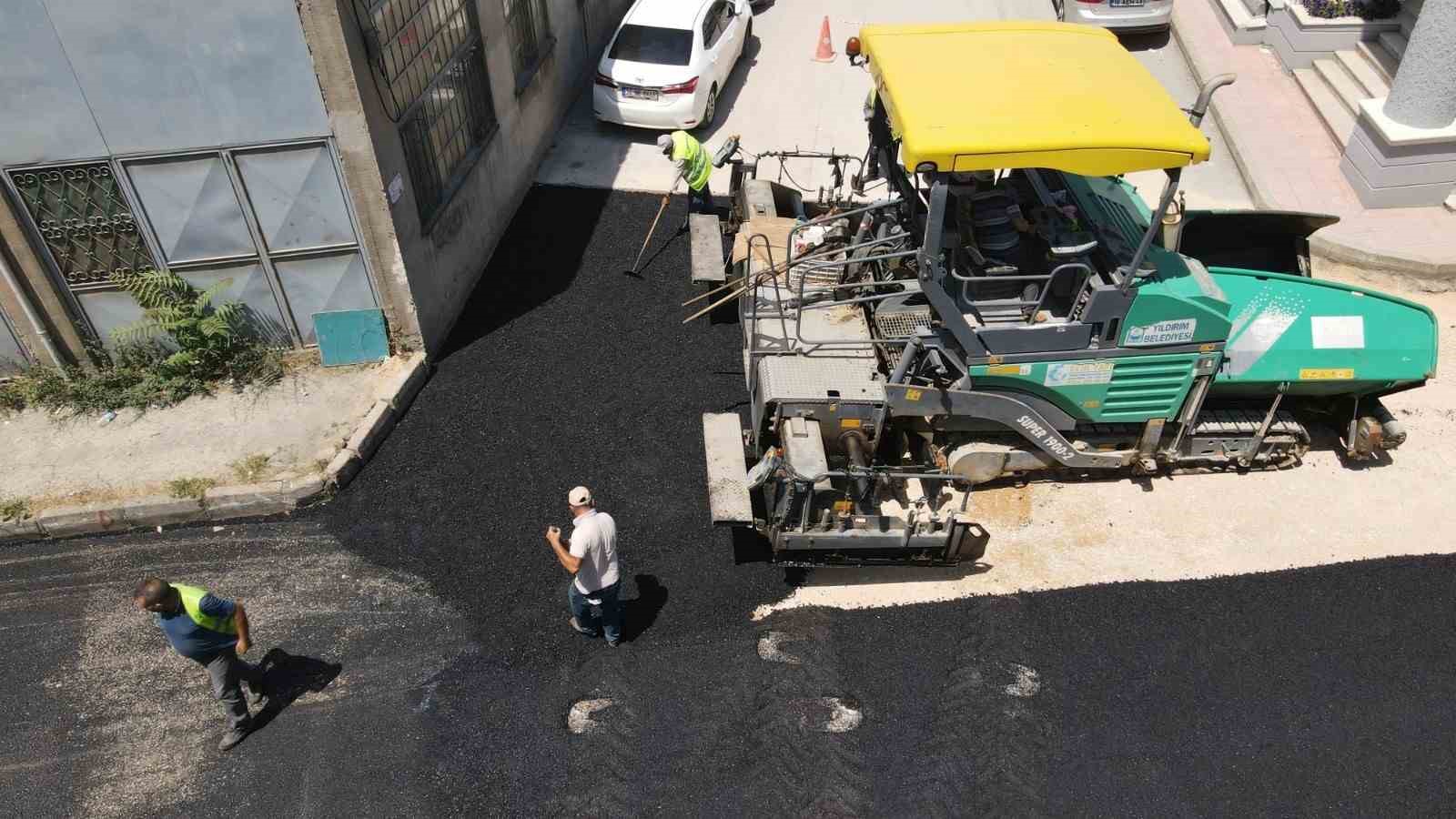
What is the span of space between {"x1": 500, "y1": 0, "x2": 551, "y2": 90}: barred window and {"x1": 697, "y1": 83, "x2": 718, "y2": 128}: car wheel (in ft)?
7.68

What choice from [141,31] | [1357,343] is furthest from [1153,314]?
[141,31]

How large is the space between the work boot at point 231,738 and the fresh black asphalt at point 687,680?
2.3 inches

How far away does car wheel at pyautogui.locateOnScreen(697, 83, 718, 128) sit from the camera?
43.9ft

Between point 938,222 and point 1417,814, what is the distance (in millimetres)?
4705

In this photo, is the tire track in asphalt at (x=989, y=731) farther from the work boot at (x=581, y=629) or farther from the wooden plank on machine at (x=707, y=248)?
the wooden plank on machine at (x=707, y=248)

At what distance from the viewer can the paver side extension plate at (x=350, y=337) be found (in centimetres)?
884

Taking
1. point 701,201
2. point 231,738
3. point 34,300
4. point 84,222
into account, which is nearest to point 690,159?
point 701,201

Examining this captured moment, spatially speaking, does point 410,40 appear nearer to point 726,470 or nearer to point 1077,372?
point 726,470

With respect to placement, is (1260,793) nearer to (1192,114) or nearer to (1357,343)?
(1357,343)

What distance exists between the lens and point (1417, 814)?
5633 millimetres

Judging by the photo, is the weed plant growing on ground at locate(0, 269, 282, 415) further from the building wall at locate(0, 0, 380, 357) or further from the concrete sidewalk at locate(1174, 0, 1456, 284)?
the concrete sidewalk at locate(1174, 0, 1456, 284)

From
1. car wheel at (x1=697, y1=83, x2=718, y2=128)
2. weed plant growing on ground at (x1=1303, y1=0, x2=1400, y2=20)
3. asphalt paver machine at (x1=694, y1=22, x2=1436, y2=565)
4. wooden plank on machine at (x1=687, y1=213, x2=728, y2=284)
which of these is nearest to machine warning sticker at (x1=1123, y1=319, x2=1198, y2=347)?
asphalt paver machine at (x1=694, y1=22, x2=1436, y2=565)

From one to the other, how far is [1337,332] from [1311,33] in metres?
8.68

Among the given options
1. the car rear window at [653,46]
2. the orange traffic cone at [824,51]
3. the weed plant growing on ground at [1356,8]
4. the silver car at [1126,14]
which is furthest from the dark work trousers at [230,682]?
the weed plant growing on ground at [1356,8]
